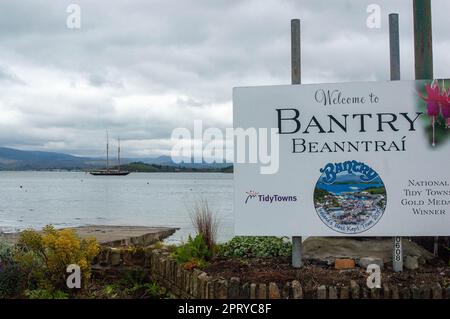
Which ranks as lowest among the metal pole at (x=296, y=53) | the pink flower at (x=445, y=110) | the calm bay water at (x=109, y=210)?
the calm bay water at (x=109, y=210)

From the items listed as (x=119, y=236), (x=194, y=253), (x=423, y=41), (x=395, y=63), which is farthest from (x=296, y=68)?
(x=119, y=236)

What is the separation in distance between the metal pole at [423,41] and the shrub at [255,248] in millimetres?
3303

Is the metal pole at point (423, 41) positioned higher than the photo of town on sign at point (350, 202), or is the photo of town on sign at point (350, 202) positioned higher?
the metal pole at point (423, 41)

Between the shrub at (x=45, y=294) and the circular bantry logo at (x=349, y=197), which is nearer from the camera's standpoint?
the shrub at (x=45, y=294)

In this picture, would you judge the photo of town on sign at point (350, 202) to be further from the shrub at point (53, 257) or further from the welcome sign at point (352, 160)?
the shrub at point (53, 257)

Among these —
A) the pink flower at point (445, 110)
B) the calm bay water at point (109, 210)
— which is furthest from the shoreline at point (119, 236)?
the pink flower at point (445, 110)

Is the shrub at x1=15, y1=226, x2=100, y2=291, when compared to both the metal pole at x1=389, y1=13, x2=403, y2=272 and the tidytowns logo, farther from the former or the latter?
the metal pole at x1=389, y1=13, x2=403, y2=272

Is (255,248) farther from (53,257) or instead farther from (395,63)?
(395,63)

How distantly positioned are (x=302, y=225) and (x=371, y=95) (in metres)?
2.00

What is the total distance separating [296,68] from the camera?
7.61 meters

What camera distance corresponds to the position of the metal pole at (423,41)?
26.9ft

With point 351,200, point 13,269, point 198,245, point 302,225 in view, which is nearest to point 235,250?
point 198,245
